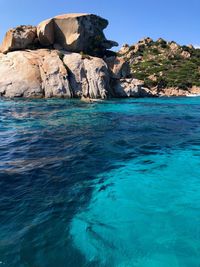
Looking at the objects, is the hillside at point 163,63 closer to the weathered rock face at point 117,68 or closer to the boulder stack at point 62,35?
the weathered rock face at point 117,68

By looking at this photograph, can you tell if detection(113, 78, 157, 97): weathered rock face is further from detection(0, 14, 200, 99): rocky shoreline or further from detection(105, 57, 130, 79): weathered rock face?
detection(105, 57, 130, 79): weathered rock face

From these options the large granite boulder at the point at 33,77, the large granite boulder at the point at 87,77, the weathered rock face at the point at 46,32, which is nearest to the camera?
the large granite boulder at the point at 33,77

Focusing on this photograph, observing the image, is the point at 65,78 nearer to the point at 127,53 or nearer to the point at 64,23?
the point at 64,23

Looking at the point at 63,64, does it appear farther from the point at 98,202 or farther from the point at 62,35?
the point at 98,202

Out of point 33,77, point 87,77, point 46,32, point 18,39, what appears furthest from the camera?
point 46,32

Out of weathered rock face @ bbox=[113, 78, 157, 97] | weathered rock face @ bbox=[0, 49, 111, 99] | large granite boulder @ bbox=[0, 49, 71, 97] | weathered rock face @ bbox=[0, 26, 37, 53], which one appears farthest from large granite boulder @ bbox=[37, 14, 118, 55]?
weathered rock face @ bbox=[113, 78, 157, 97]

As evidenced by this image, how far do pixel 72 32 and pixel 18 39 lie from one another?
722cm

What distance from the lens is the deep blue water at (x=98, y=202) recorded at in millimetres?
3871

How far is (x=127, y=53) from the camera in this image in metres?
84.9

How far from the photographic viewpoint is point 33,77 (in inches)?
1145

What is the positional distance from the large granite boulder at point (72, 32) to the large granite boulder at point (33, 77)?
5.99 m

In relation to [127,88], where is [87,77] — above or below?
above

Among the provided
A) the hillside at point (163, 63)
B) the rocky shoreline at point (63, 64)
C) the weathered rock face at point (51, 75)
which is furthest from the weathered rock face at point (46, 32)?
the hillside at point (163, 63)

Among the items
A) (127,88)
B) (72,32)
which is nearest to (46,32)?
(72,32)
